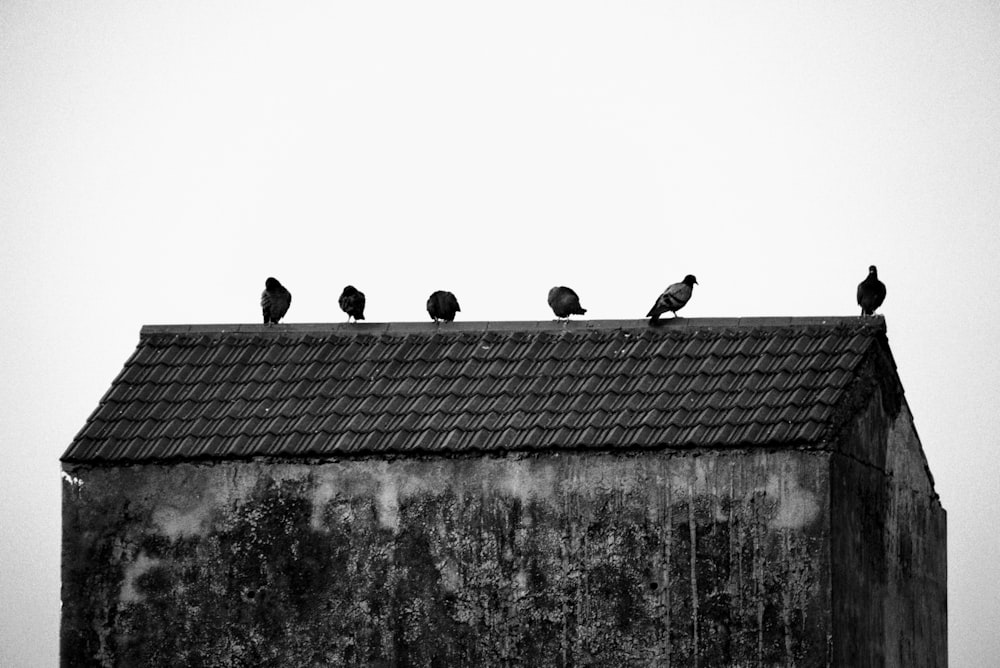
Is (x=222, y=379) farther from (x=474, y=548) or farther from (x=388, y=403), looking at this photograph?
(x=474, y=548)

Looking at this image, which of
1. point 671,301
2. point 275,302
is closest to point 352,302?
point 275,302

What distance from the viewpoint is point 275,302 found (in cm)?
3197

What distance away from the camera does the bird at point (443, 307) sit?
31359 millimetres

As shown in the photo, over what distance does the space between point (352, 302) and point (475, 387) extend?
348 cm

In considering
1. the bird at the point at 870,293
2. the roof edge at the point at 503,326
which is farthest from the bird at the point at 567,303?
the bird at the point at 870,293

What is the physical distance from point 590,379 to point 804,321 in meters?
2.73

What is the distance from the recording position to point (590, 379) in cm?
2900

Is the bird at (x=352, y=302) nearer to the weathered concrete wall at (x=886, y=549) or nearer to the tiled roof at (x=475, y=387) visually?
the tiled roof at (x=475, y=387)

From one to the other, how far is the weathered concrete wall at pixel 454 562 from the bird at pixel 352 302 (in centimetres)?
387

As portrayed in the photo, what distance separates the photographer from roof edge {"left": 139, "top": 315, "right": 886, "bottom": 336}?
95.3 feet

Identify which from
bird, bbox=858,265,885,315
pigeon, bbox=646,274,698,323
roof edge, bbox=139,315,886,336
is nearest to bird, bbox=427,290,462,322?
roof edge, bbox=139,315,886,336

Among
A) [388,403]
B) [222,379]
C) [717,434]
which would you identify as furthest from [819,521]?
[222,379]

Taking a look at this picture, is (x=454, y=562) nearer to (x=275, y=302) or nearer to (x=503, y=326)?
(x=503, y=326)

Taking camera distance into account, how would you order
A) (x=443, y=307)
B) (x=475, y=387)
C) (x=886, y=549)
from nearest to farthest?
(x=886, y=549), (x=475, y=387), (x=443, y=307)
